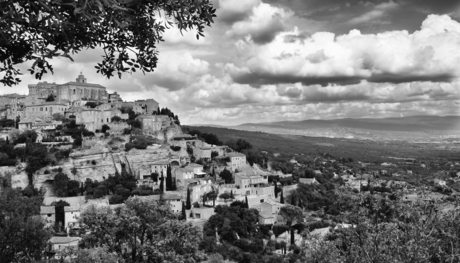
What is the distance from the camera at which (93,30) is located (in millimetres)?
5098

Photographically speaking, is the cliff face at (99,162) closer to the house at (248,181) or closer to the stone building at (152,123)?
the stone building at (152,123)

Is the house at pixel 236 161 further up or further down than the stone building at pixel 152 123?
further down

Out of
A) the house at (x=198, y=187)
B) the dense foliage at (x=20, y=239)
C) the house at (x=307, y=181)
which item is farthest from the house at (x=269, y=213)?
the dense foliage at (x=20, y=239)

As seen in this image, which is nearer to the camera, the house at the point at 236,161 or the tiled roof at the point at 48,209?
the tiled roof at the point at 48,209

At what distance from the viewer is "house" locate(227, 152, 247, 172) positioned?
174 feet

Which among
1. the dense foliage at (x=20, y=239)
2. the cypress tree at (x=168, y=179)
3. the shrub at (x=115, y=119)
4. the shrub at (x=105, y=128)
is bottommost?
the cypress tree at (x=168, y=179)

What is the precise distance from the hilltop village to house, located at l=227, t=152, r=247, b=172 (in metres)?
0.15

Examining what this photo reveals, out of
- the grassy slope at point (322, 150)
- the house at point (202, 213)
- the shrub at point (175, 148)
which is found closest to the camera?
the house at point (202, 213)

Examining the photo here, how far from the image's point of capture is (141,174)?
46.0 m

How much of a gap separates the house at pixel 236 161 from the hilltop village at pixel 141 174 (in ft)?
0.50

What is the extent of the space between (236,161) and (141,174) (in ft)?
44.6

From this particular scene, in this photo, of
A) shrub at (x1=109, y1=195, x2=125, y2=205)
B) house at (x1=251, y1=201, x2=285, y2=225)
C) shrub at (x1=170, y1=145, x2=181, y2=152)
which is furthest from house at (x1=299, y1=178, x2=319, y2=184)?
shrub at (x1=109, y1=195, x2=125, y2=205)

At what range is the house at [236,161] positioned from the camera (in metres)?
53.0

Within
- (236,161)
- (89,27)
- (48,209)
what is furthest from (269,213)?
(89,27)
